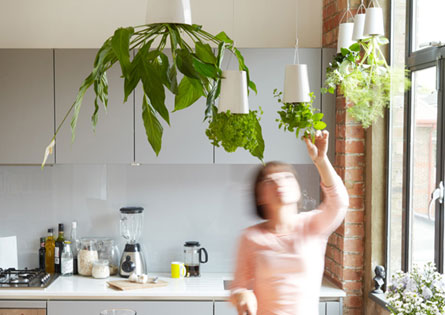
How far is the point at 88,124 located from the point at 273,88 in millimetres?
1197

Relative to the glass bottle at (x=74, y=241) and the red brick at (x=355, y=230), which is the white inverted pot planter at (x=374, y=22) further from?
the glass bottle at (x=74, y=241)

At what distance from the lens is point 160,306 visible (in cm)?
336

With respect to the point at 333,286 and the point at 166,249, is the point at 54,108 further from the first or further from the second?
the point at 333,286

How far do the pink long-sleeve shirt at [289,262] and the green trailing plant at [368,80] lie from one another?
929 mm

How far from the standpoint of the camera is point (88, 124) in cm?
357

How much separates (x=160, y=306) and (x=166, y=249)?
0.70m

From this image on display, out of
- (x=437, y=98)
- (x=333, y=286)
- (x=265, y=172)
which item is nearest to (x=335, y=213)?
(x=265, y=172)

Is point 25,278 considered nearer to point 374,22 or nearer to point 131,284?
point 131,284

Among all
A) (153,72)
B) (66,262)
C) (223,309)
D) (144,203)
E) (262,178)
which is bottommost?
(223,309)

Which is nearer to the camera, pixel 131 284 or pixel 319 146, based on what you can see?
pixel 319 146

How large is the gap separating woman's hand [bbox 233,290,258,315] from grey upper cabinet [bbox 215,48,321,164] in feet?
4.83

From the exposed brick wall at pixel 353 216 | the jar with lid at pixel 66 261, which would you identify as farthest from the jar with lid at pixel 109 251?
the exposed brick wall at pixel 353 216

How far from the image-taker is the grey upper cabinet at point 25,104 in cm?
355

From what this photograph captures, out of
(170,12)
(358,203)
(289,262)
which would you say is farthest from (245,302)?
(358,203)
